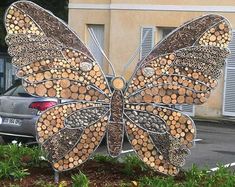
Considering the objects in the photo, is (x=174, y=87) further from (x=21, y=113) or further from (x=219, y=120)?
(x=219, y=120)

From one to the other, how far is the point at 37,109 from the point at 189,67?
4915mm

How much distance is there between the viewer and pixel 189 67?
288 inches

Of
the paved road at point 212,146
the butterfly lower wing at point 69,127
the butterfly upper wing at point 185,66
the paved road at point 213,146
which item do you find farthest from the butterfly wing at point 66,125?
the paved road at point 213,146

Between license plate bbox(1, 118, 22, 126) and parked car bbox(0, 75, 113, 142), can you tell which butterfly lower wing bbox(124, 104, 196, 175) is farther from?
license plate bbox(1, 118, 22, 126)

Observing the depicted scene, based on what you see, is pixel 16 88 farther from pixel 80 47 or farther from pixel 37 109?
pixel 80 47

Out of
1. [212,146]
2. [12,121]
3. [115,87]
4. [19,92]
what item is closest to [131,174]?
[115,87]

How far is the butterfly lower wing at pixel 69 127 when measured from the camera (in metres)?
7.31

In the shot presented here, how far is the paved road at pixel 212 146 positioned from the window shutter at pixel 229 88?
0.84 metres

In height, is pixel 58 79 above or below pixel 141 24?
below

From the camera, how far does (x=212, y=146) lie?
14203 mm

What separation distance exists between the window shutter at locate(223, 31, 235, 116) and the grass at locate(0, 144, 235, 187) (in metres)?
12.4

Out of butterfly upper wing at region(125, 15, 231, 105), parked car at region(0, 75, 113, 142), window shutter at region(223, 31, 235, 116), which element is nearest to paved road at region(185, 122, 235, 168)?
window shutter at region(223, 31, 235, 116)

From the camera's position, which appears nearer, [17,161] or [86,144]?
[86,144]

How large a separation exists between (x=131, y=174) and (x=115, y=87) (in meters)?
1.05
